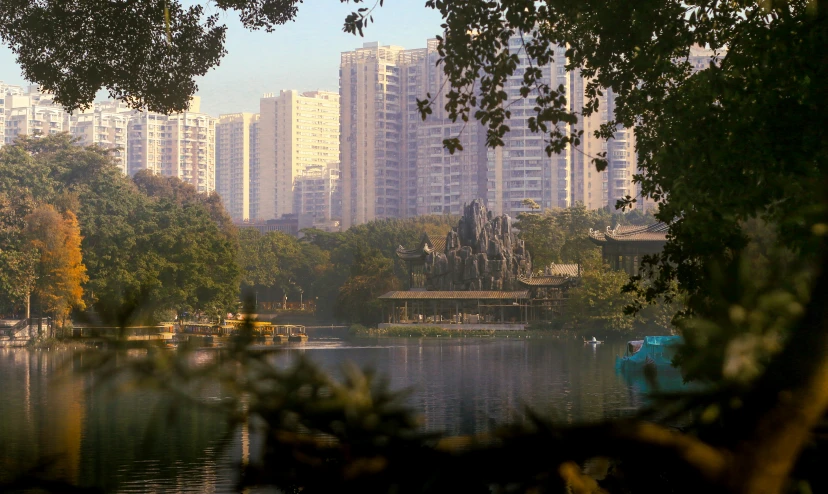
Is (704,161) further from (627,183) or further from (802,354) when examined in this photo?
(627,183)

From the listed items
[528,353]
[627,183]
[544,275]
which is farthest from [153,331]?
[627,183]

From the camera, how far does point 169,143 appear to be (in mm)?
114375

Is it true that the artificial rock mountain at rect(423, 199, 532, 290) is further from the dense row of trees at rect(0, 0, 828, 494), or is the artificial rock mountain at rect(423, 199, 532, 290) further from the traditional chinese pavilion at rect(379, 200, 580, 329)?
the dense row of trees at rect(0, 0, 828, 494)

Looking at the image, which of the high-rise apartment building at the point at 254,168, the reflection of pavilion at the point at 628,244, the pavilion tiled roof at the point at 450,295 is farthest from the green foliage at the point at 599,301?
the high-rise apartment building at the point at 254,168

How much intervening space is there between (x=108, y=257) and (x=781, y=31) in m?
42.1

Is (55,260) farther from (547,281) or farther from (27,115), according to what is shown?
(27,115)

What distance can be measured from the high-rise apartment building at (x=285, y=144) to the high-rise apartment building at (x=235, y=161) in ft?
5.94

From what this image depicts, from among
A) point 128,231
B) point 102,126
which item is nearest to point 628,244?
point 128,231

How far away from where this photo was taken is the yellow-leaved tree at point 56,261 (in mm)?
41906

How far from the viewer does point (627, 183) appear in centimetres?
9525

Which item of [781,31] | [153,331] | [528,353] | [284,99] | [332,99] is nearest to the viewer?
[153,331]

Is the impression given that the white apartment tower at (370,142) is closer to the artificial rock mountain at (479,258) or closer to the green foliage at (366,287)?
the green foliage at (366,287)

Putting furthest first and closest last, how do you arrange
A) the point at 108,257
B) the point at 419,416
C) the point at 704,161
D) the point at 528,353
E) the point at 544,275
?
the point at 544,275
the point at 108,257
the point at 528,353
the point at 704,161
the point at 419,416

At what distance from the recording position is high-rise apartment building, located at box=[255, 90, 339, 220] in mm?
122750
